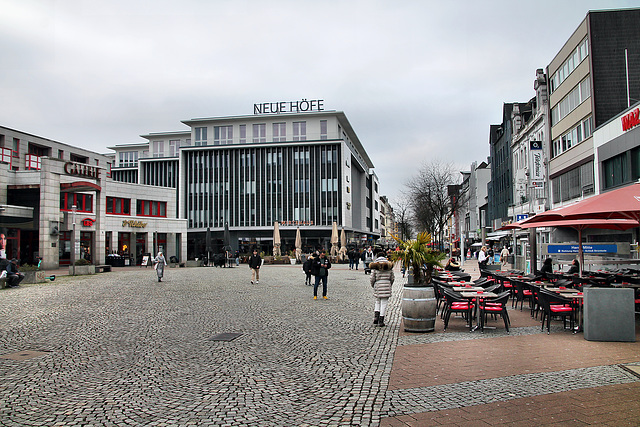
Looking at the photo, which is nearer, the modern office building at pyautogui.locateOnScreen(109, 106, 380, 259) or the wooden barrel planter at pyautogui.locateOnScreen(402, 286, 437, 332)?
the wooden barrel planter at pyautogui.locateOnScreen(402, 286, 437, 332)

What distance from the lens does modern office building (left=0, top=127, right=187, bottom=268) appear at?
1324 inches

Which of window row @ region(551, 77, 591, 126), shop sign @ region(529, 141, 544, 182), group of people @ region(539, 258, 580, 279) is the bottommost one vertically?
group of people @ region(539, 258, 580, 279)

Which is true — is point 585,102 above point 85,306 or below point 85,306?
above

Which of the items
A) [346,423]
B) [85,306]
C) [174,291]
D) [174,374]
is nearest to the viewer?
[346,423]

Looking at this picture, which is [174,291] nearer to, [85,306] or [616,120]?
[85,306]

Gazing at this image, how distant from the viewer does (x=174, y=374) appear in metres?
6.84

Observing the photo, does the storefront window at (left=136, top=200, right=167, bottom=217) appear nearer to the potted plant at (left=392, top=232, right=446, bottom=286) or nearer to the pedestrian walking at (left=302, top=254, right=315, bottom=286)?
the pedestrian walking at (left=302, top=254, right=315, bottom=286)

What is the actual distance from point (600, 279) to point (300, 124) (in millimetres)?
61196

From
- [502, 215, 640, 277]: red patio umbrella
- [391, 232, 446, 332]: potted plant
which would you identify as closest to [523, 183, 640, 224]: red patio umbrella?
[502, 215, 640, 277]: red patio umbrella

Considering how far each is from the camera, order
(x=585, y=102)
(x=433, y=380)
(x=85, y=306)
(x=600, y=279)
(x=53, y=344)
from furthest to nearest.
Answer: (x=585, y=102) → (x=85, y=306) → (x=600, y=279) → (x=53, y=344) → (x=433, y=380)

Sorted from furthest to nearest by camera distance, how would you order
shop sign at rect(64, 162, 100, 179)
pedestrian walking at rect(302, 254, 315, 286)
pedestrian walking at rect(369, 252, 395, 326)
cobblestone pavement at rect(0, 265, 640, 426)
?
shop sign at rect(64, 162, 100, 179) < pedestrian walking at rect(302, 254, 315, 286) < pedestrian walking at rect(369, 252, 395, 326) < cobblestone pavement at rect(0, 265, 640, 426)

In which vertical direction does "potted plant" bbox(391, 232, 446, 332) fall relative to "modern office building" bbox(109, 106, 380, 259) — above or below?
below

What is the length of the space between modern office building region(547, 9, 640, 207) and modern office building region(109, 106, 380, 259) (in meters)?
38.5

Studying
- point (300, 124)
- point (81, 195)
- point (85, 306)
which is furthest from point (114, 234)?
point (300, 124)
